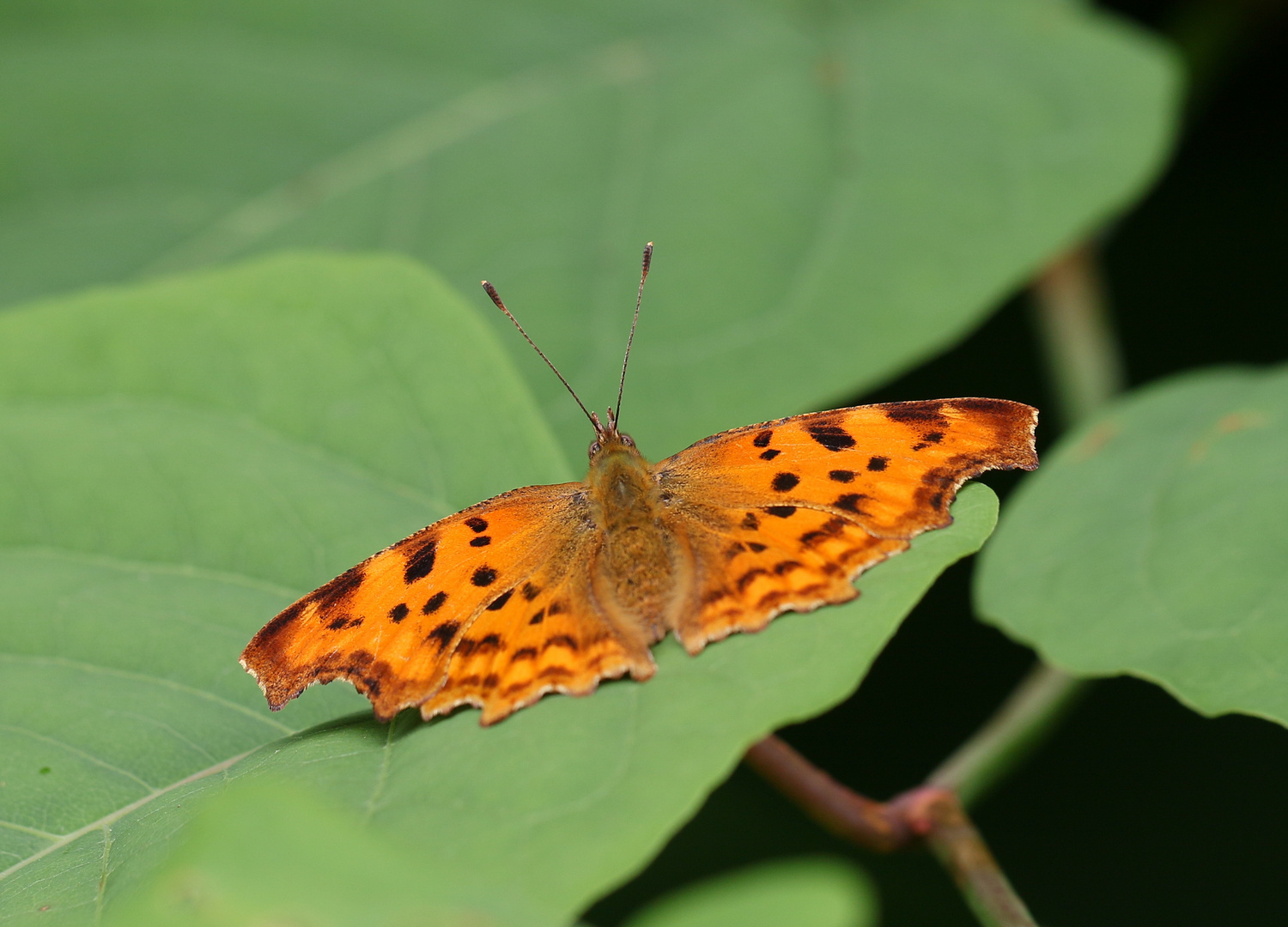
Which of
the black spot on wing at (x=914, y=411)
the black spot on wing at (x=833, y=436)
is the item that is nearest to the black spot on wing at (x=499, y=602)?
the black spot on wing at (x=833, y=436)

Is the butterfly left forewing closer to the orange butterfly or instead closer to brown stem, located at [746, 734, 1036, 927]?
A: the orange butterfly

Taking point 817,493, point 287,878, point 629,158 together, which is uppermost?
point 287,878

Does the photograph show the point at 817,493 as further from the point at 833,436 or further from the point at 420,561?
the point at 420,561

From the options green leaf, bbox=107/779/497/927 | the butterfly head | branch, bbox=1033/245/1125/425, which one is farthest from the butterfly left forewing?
branch, bbox=1033/245/1125/425

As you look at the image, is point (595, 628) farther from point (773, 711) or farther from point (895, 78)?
point (895, 78)

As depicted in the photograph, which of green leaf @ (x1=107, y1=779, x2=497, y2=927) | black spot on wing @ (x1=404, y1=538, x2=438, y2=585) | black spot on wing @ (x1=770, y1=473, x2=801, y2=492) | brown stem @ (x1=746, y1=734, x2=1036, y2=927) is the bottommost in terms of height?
brown stem @ (x1=746, y1=734, x2=1036, y2=927)

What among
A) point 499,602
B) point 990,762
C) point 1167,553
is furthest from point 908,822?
point 499,602

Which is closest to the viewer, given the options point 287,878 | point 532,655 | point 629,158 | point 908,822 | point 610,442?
point 287,878

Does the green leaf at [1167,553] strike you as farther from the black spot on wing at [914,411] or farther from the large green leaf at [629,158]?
the large green leaf at [629,158]
